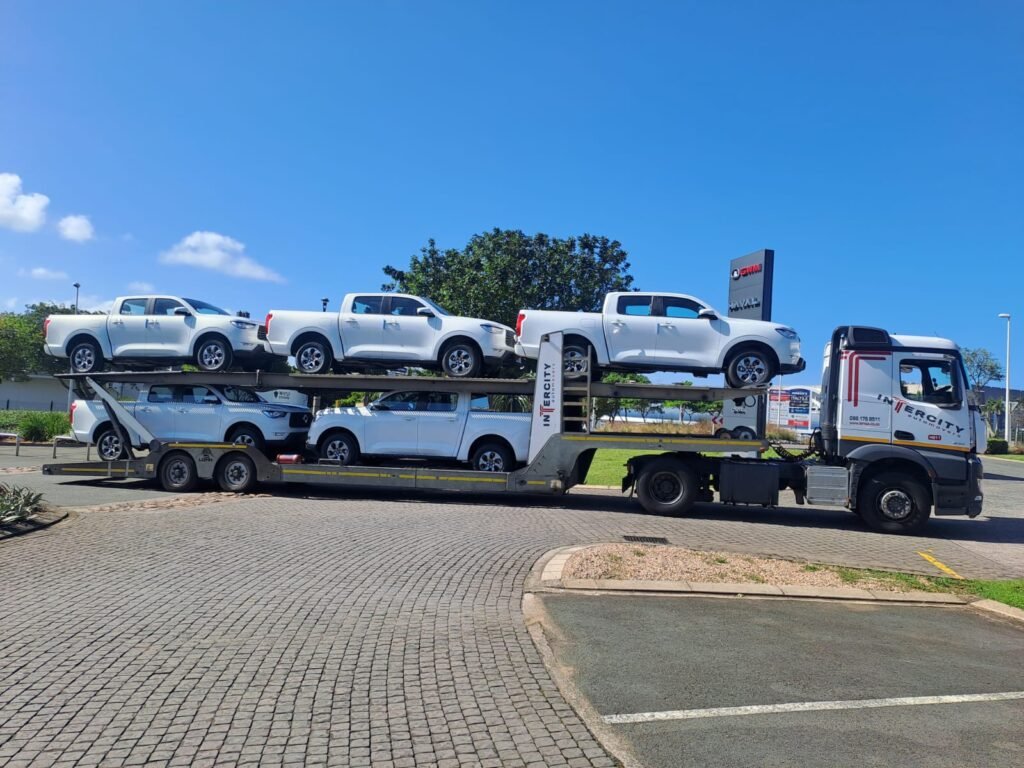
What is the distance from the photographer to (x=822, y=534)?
11148mm

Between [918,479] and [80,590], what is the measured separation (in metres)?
11.3

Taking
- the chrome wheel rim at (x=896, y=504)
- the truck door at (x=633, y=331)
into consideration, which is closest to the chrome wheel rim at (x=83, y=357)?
the truck door at (x=633, y=331)

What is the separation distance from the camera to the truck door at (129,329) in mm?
13531

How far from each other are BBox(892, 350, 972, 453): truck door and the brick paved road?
1.95m

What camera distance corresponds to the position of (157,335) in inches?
530

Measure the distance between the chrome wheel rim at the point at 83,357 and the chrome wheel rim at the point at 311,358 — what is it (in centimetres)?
428

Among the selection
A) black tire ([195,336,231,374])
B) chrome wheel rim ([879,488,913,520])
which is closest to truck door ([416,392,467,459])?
black tire ([195,336,231,374])

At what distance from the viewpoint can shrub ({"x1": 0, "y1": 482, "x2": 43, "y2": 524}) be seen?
8742mm

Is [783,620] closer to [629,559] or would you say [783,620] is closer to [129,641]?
[629,559]

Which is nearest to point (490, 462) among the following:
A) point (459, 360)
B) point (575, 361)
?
point (459, 360)

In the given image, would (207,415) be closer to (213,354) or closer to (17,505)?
(213,354)

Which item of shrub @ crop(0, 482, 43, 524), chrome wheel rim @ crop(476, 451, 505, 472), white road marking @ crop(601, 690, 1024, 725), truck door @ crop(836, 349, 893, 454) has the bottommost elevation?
white road marking @ crop(601, 690, 1024, 725)

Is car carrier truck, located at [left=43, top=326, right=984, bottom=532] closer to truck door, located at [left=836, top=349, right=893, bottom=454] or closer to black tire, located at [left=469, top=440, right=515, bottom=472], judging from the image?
truck door, located at [left=836, top=349, right=893, bottom=454]

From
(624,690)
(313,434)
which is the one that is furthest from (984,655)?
(313,434)
